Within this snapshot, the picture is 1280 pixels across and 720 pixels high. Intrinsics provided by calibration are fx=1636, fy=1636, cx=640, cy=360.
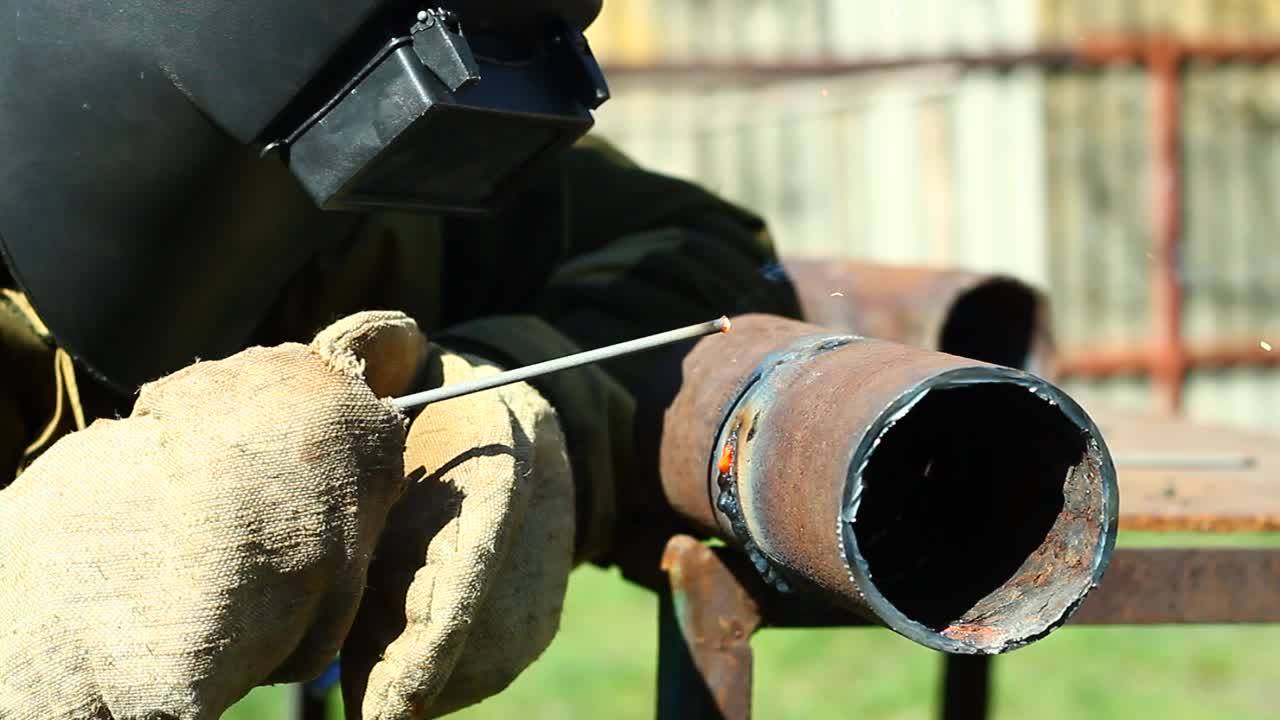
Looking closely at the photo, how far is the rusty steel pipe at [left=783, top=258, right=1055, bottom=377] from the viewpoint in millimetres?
1829

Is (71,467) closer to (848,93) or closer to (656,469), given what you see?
(656,469)

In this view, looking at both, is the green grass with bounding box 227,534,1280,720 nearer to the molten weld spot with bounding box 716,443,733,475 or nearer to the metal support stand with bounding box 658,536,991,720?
the metal support stand with bounding box 658,536,991,720

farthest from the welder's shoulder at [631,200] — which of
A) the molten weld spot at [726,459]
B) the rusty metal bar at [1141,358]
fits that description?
the rusty metal bar at [1141,358]

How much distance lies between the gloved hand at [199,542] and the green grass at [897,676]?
272 cm

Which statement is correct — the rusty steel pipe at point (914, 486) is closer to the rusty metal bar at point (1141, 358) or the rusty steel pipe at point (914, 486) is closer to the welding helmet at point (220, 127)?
the welding helmet at point (220, 127)

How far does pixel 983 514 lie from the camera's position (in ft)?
3.54

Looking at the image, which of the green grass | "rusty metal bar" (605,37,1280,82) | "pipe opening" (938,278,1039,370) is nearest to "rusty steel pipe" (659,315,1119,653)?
"pipe opening" (938,278,1039,370)

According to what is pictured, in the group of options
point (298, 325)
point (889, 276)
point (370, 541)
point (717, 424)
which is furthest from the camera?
point (889, 276)

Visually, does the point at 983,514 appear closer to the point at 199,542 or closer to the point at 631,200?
the point at 199,542

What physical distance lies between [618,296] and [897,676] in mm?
2719

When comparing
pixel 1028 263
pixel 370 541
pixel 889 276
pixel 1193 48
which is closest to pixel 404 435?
pixel 370 541

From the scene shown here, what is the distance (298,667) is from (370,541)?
9 cm

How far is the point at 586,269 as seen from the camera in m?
1.66

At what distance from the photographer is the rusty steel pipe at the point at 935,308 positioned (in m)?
1.83
